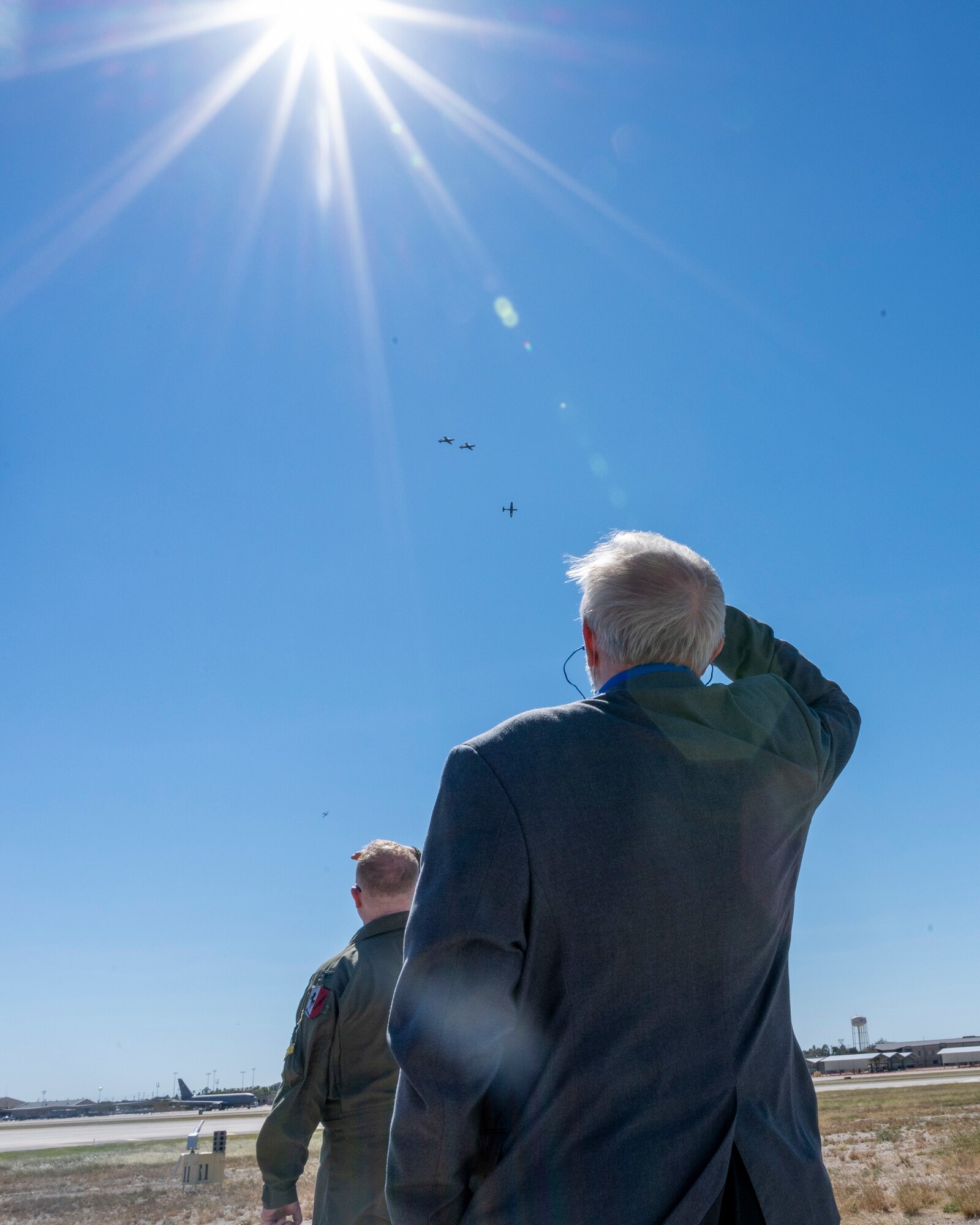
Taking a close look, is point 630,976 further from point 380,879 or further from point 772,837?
point 380,879

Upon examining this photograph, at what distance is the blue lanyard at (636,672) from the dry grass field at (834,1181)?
34.0 feet

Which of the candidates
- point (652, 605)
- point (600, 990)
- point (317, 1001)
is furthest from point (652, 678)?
point (317, 1001)

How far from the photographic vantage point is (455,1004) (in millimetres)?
1327

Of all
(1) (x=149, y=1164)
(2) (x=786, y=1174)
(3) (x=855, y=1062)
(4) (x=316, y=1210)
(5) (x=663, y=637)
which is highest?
(5) (x=663, y=637)

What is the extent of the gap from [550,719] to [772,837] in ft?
1.54

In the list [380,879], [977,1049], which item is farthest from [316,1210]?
[977,1049]

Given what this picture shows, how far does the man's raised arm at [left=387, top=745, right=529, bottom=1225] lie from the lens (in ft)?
4.29

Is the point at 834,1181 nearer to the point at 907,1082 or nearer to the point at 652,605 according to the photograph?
the point at 652,605

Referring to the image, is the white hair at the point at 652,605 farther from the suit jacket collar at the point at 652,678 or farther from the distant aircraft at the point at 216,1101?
the distant aircraft at the point at 216,1101

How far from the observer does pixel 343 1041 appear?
3365mm

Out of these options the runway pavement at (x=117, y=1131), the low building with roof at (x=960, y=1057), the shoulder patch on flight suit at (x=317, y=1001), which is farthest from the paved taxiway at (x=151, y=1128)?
the shoulder patch on flight suit at (x=317, y=1001)

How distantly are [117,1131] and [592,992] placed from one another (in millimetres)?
55916

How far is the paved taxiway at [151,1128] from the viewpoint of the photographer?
1469 inches

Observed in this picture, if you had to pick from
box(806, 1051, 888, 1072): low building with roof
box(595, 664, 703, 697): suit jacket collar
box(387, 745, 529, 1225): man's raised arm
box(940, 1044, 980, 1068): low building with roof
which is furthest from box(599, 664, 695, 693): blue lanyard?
box(806, 1051, 888, 1072): low building with roof
